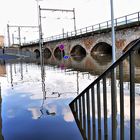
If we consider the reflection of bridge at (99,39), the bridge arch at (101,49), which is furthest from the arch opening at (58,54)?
the bridge arch at (101,49)

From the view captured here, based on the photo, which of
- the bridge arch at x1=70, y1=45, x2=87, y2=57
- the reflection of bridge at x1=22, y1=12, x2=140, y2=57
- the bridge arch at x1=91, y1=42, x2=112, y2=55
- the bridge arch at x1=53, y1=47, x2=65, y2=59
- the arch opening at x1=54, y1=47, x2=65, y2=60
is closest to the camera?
the reflection of bridge at x1=22, y1=12, x2=140, y2=57

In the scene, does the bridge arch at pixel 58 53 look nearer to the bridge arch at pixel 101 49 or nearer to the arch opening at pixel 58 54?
the arch opening at pixel 58 54

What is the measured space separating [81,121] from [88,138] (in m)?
1.10

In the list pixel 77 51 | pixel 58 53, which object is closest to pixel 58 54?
pixel 58 53

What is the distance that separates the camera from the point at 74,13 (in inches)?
1597

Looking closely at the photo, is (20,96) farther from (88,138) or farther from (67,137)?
(88,138)

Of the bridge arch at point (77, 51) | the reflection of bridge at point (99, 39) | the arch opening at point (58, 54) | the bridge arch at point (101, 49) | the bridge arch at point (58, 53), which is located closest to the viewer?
the reflection of bridge at point (99, 39)

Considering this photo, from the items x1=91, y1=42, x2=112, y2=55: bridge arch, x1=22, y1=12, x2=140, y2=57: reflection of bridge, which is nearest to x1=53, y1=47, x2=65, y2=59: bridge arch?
x1=22, y1=12, x2=140, y2=57: reflection of bridge

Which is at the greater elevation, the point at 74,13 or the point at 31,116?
the point at 74,13

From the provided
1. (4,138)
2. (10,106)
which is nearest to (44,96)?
(10,106)

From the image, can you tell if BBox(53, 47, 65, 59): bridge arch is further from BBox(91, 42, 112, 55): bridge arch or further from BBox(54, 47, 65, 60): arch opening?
BBox(91, 42, 112, 55): bridge arch

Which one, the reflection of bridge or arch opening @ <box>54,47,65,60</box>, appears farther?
arch opening @ <box>54,47,65,60</box>

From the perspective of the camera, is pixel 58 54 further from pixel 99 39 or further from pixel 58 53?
pixel 99 39

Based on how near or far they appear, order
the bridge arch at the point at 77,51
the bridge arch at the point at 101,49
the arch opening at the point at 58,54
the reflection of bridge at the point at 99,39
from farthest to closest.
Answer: the arch opening at the point at 58,54 → the bridge arch at the point at 77,51 → the bridge arch at the point at 101,49 → the reflection of bridge at the point at 99,39
